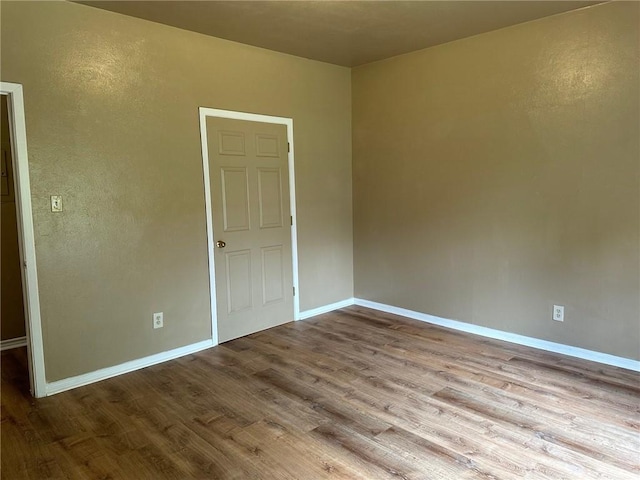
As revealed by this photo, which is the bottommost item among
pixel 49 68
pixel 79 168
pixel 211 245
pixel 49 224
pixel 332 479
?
pixel 332 479

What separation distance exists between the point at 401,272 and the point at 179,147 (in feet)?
8.04

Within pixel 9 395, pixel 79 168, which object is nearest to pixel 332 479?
pixel 9 395

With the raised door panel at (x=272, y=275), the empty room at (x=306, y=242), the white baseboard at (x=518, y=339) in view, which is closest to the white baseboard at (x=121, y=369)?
the empty room at (x=306, y=242)

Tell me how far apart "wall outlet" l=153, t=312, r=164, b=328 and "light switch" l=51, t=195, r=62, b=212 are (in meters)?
1.05

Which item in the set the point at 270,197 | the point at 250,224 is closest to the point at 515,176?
the point at 270,197

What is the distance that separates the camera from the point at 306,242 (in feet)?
14.8

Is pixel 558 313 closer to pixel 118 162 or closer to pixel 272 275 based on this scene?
pixel 272 275

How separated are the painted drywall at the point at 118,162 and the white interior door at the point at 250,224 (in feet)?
0.52

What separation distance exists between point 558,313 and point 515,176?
114 cm

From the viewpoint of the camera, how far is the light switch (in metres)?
2.88

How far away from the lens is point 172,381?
3.13m

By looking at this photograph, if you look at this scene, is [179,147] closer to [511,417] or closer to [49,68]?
[49,68]

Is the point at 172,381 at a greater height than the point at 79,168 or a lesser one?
lesser

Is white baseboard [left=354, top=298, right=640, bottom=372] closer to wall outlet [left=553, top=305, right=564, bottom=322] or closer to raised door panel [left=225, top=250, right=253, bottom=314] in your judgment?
wall outlet [left=553, top=305, right=564, bottom=322]
